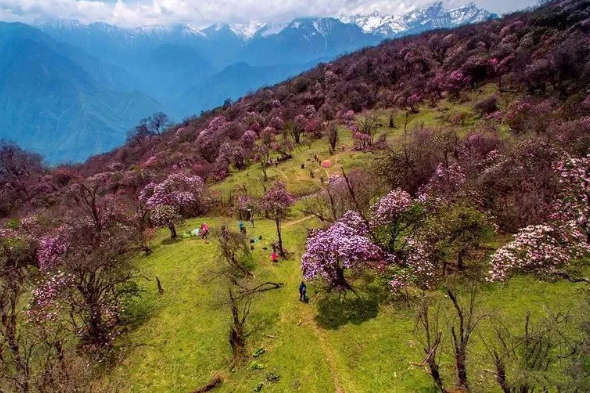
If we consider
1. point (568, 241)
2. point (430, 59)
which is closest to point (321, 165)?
point (568, 241)

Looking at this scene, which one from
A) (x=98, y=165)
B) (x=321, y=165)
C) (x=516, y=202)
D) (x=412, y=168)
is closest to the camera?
(x=516, y=202)

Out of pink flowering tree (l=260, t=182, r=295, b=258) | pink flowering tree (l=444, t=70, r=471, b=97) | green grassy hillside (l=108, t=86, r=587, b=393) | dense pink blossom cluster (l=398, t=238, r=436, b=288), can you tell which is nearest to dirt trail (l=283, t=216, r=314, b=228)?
pink flowering tree (l=260, t=182, r=295, b=258)

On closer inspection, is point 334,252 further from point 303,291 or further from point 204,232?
point 204,232

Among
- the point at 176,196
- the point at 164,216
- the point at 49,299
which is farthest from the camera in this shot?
the point at 176,196

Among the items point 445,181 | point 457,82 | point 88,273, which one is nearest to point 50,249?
point 88,273

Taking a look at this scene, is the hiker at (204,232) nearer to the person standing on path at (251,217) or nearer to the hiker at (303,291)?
Answer: the person standing on path at (251,217)

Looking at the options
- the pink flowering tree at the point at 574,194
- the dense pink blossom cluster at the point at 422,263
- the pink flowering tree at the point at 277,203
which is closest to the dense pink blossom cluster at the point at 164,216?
the pink flowering tree at the point at 277,203

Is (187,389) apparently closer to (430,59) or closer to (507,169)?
(507,169)
